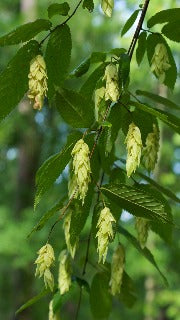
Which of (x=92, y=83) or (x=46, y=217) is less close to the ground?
(x=92, y=83)

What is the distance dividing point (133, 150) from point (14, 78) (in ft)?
0.87

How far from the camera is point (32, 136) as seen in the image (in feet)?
33.6

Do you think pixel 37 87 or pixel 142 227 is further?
pixel 142 227

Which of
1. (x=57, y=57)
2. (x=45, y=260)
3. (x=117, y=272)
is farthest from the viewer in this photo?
(x=117, y=272)

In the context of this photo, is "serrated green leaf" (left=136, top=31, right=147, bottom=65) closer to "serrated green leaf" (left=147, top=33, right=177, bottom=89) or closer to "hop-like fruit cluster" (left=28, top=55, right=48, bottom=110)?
"serrated green leaf" (left=147, top=33, right=177, bottom=89)

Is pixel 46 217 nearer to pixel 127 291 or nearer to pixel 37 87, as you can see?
pixel 37 87

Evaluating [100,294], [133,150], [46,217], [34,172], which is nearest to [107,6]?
[133,150]

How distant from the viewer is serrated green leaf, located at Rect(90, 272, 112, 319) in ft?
4.41

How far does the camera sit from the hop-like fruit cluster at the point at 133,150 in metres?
0.89

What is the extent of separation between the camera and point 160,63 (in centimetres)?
114

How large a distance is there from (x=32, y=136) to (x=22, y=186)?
91 cm

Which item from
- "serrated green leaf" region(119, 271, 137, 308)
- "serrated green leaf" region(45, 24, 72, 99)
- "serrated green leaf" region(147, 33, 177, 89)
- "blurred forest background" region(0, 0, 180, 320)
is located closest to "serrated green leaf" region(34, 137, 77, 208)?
"serrated green leaf" region(45, 24, 72, 99)

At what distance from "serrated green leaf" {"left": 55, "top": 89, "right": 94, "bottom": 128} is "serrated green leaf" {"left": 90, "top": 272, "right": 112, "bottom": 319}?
1.44 feet

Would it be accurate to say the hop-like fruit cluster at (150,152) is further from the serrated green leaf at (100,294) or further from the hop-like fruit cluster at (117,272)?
the serrated green leaf at (100,294)
